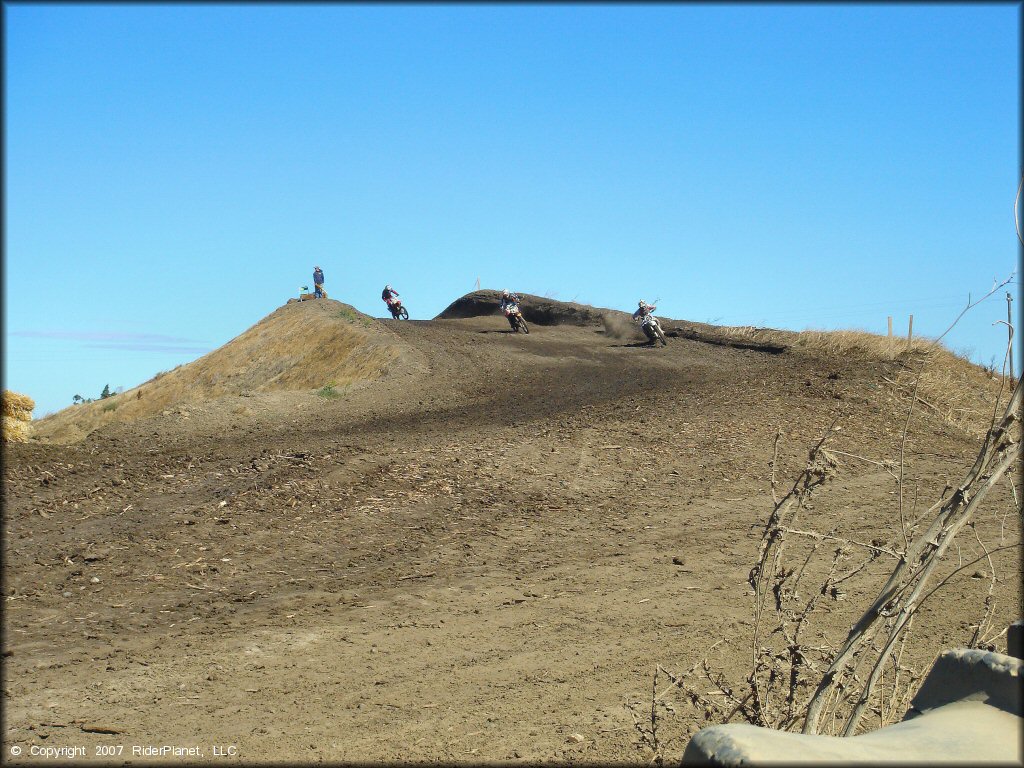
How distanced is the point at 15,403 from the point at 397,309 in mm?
18534

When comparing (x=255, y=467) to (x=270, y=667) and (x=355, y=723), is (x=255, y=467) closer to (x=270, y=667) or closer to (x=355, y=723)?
(x=270, y=667)

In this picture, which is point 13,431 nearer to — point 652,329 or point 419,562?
point 419,562

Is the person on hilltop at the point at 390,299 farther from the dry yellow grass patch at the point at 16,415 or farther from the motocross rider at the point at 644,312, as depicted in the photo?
the dry yellow grass patch at the point at 16,415

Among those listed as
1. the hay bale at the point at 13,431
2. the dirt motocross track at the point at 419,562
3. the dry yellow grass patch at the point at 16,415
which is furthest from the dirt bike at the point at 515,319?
the hay bale at the point at 13,431

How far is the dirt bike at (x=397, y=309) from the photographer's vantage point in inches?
1198

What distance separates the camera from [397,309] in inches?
1201

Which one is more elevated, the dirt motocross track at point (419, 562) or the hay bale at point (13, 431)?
the hay bale at point (13, 431)

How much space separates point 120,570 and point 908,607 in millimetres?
6518

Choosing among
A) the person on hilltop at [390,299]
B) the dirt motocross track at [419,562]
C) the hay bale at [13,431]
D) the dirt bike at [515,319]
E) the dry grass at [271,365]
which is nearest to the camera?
the dirt motocross track at [419,562]

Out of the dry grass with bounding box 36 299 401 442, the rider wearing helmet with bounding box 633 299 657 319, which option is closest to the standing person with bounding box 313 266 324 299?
the dry grass with bounding box 36 299 401 442

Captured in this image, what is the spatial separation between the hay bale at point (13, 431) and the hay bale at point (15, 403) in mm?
225

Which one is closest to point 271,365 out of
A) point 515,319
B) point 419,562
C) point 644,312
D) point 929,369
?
point 515,319

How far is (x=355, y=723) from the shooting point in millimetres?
5059

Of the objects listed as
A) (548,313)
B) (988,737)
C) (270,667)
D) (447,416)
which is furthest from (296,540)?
(548,313)
